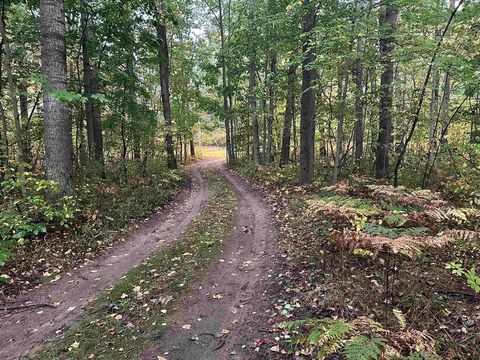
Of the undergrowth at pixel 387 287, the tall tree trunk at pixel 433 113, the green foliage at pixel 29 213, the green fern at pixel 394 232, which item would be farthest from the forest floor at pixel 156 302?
the tall tree trunk at pixel 433 113

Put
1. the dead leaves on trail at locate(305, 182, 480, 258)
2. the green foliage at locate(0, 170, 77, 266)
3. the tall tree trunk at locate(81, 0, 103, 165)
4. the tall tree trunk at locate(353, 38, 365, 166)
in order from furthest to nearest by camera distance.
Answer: the tall tree trunk at locate(81, 0, 103, 165)
the tall tree trunk at locate(353, 38, 365, 166)
the green foliage at locate(0, 170, 77, 266)
the dead leaves on trail at locate(305, 182, 480, 258)

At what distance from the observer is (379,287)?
15.2 feet

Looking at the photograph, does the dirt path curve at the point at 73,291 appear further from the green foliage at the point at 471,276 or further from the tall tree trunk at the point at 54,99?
the green foliage at the point at 471,276

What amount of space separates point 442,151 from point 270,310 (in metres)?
7.52

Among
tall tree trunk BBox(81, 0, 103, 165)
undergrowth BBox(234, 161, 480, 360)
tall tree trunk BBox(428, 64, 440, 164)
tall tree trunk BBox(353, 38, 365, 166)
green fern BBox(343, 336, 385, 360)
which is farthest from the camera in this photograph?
tall tree trunk BBox(81, 0, 103, 165)

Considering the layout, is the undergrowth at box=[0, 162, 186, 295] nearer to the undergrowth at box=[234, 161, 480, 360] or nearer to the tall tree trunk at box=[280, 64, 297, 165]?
the undergrowth at box=[234, 161, 480, 360]

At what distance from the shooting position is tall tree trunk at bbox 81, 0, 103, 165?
11.7 meters

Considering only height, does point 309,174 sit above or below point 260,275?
above

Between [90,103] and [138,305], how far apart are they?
31.5 ft

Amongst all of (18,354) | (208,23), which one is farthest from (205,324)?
(208,23)

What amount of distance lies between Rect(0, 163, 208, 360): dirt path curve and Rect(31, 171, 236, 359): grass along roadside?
276mm

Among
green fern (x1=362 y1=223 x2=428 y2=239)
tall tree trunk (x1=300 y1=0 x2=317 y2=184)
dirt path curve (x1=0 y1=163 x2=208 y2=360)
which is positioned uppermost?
tall tree trunk (x1=300 y1=0 x2=317 y2=184)

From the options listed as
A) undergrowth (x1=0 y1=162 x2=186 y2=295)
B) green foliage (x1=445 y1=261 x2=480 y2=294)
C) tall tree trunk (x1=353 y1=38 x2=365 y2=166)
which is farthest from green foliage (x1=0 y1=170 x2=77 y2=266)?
tall tree trunk (x1=353 y1=38 x2=365 y2=166)

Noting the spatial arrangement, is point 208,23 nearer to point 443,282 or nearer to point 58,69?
point 58,69
